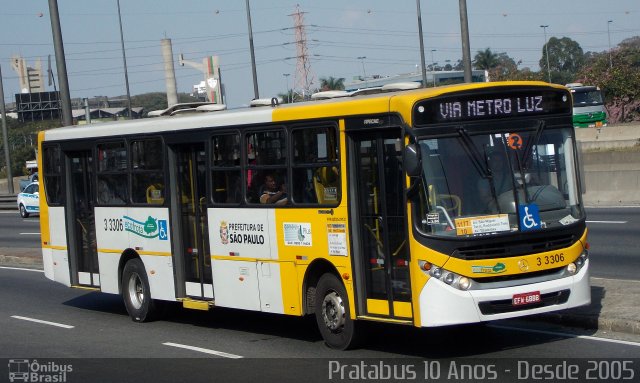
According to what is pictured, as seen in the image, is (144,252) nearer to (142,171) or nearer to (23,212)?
(142,171)

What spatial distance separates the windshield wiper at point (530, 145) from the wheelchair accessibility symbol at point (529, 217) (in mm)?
433

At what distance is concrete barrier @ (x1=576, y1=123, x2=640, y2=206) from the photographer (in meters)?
27.6

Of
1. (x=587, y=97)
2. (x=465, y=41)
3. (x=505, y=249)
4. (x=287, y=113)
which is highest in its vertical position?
(x=465, y=41)

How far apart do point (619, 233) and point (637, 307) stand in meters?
9.66

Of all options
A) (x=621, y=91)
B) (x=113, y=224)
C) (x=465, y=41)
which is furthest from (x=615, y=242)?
(x=621, y=91)

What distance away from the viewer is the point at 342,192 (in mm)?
10922

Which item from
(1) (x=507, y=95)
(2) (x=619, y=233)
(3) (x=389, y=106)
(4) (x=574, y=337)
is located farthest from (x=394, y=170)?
(2) (x=619, y=233)

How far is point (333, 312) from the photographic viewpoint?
11219 millimetres

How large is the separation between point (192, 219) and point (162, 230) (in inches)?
26.0

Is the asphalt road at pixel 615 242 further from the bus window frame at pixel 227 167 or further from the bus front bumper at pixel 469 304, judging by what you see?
the bus window frame at pixel 227 167

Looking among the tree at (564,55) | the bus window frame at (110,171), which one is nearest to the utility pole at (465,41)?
the bus window frame at (110,171)

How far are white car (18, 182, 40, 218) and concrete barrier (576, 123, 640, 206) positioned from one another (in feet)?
79.2

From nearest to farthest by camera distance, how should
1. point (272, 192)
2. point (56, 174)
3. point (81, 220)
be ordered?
point (272, 192) < point (81, 220) < point (56, 174)

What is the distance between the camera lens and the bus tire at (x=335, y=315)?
36.1 ft
